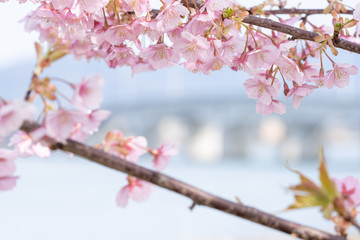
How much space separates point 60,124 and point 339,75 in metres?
0.50

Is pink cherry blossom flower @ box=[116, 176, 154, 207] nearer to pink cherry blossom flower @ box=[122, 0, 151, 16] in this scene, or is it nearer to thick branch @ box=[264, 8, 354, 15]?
pink cherry blossom flower @ box=[122, 0, 151, 16]

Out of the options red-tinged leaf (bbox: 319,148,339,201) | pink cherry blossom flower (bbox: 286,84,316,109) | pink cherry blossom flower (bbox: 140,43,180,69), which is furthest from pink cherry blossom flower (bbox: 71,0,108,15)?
red-tinged leaf (bbox: 319,148,339,201)

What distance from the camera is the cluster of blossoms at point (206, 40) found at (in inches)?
24.2

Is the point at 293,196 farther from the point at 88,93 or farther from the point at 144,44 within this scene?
the point at 144,44

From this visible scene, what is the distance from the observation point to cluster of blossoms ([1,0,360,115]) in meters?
0.62

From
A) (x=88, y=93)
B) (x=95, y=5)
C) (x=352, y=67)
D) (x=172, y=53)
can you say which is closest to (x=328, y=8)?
(x=352, y=67)

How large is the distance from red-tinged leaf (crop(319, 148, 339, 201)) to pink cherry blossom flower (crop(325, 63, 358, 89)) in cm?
42

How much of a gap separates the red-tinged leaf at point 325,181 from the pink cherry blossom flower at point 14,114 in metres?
0.22

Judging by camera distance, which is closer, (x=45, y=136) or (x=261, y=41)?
(x=45, y=136)

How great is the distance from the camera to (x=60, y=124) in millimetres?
368

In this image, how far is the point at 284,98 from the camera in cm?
73

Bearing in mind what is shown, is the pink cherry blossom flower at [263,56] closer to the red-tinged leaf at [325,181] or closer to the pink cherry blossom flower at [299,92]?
the pink cherry blossom flower at [299,92]

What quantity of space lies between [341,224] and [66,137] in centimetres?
25

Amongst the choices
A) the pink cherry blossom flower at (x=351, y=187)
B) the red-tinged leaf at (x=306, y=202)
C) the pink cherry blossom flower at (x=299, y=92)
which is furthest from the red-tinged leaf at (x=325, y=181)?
the pink cherry blossom flower at (x=299, y=92)
